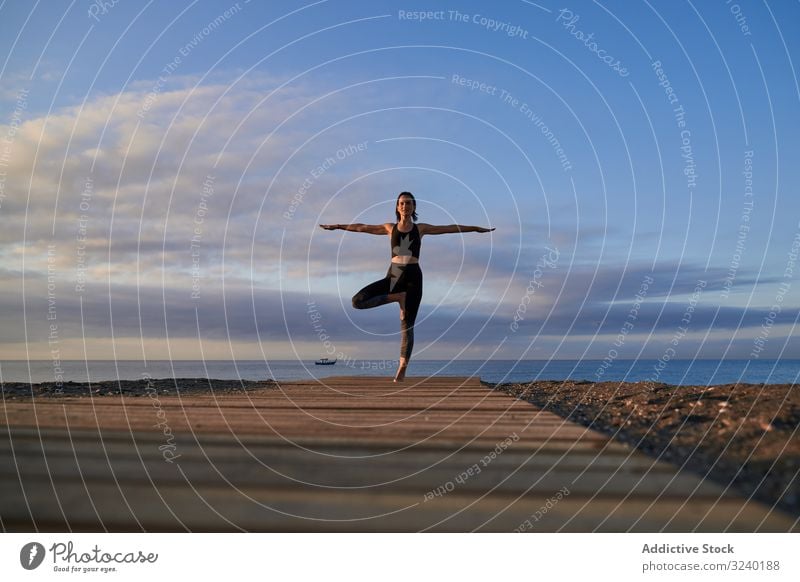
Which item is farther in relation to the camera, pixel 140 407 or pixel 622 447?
pixel 140 407

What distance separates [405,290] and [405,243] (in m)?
0.72

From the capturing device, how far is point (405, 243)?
378 inches

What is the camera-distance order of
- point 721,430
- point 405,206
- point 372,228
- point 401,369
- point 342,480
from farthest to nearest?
point 401,369 → point 372,228 → point 405,206 → point 721,430 → point 342,480

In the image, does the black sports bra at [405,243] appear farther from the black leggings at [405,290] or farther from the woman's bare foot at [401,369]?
the woman's bare foot at [401,369]

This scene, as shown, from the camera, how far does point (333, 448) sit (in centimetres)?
398

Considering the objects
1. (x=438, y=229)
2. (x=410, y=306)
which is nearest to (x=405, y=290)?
(x=410, y=306)

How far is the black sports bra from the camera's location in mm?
9586

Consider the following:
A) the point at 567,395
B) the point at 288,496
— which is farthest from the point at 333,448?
the point at 567,395

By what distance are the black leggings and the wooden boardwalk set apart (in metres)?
4.53

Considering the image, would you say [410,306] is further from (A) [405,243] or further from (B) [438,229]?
(B) [438,229]

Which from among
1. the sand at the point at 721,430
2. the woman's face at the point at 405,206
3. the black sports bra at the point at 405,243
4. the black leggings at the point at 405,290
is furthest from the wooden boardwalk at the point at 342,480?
the woman's face at the point at 405,206

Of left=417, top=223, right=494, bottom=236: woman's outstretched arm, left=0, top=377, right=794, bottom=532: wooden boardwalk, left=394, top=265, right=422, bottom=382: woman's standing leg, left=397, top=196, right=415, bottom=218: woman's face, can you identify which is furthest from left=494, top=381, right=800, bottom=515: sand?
left=397, top=196, right=415, bottom=218: woman's face

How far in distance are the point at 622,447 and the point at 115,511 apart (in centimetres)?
305
